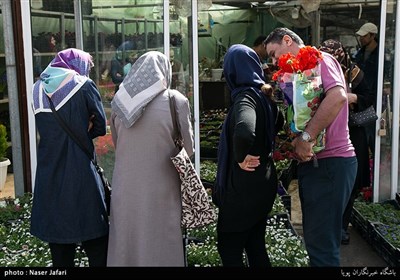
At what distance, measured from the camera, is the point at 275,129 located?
319 cm

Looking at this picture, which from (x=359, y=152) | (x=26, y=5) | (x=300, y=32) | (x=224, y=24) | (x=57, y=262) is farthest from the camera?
(x=224, y=24)

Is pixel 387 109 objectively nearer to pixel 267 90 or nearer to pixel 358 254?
pixel 358 254

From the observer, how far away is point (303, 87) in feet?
9.70

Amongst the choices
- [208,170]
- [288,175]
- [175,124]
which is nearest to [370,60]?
[288,175]

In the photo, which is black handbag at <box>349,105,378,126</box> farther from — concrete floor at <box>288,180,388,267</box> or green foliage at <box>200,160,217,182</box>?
green foliage at <box>200,160,217,182</box>

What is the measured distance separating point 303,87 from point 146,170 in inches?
39.5

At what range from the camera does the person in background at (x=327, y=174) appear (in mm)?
2939

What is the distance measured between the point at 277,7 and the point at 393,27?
13.0 feet

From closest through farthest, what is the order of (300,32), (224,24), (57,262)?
(57,262), (300,32), (224,24)

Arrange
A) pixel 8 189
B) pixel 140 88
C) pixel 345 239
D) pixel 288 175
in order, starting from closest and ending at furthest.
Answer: pixel 140 88, pixel 345 239, pixel 288 175, pixel 8 189

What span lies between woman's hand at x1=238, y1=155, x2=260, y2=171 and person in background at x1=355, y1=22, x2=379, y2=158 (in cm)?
246

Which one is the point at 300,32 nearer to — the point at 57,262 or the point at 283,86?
the point at 283,86

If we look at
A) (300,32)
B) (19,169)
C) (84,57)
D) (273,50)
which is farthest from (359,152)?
(300,32)

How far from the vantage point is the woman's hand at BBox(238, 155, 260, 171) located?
2.94m
